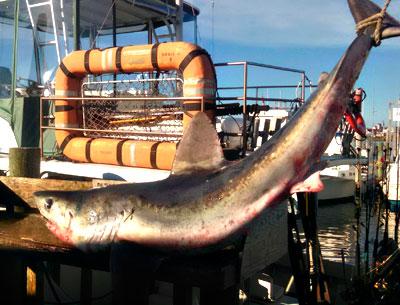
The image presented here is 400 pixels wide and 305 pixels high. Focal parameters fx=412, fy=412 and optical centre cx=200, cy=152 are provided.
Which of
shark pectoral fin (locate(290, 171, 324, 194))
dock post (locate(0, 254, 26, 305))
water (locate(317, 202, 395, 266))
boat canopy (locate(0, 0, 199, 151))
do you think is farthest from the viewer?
water (locate(317, 202, 395, 266))

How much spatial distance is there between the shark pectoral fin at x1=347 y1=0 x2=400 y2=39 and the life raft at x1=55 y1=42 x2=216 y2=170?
3331 millimetres

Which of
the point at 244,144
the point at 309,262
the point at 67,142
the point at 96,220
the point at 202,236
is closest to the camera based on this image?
the point at 202,236

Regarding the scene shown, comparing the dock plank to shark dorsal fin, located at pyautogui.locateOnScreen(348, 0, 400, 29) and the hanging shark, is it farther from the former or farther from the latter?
shark dorsal fin, located at pyautogui.locateOnScreen(348, 0, 400, 29)

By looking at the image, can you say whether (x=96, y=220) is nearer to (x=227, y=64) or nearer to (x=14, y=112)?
(x=227, y=64)

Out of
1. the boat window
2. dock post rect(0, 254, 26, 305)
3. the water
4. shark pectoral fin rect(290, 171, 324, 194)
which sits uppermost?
the boat window

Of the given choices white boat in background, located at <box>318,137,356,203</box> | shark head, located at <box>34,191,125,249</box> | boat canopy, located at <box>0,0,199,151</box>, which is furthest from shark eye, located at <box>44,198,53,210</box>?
white boat in background, located at <box>318,137,356,203</box>

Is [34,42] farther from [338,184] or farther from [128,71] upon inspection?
[338,184]

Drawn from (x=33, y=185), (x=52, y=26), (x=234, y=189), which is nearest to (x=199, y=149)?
(x=234, y=189)

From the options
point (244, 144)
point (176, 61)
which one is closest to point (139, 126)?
point (176, 61)

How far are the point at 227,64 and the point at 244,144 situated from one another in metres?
1.49

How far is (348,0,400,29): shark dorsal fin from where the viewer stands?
2.88 m

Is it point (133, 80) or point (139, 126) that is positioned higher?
point (133, 80)

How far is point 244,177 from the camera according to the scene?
2.78m

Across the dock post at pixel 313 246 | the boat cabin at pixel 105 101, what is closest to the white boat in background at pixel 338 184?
the boat cabin at pixel 105 101
